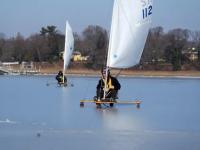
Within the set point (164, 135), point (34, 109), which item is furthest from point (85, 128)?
point (34, 109)

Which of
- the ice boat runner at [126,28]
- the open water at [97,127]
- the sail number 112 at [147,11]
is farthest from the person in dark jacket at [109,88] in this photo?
the sail number 112 at [147,11]

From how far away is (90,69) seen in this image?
324 feet

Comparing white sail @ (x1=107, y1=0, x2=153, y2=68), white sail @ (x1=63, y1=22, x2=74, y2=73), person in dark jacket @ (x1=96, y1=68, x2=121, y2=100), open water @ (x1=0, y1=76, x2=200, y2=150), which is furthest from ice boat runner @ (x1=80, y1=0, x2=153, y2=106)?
white sail @ (x1=63, y1=22, x2=74, y2=73)

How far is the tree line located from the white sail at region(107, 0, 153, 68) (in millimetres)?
66993

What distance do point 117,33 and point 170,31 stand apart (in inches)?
3460

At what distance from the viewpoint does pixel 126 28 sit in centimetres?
2552

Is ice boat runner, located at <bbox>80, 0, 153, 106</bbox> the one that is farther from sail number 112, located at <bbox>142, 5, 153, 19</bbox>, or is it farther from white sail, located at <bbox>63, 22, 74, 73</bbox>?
white sail, located at <bbox>63, 22, 74, 73</bbox>

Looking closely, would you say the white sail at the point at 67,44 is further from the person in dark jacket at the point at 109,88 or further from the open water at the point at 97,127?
the person in dark jacket at the point at 109,88

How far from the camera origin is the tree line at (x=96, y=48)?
97625 mm

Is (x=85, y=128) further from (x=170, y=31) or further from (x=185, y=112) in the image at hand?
(x=170, y=31)

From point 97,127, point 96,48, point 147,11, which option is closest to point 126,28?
point 147,11

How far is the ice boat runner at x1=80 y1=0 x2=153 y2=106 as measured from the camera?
25.3 m

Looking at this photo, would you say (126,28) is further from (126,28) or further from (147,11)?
(147,11)

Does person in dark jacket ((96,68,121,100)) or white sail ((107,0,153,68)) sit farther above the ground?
white sail ((107,0,153,68))
